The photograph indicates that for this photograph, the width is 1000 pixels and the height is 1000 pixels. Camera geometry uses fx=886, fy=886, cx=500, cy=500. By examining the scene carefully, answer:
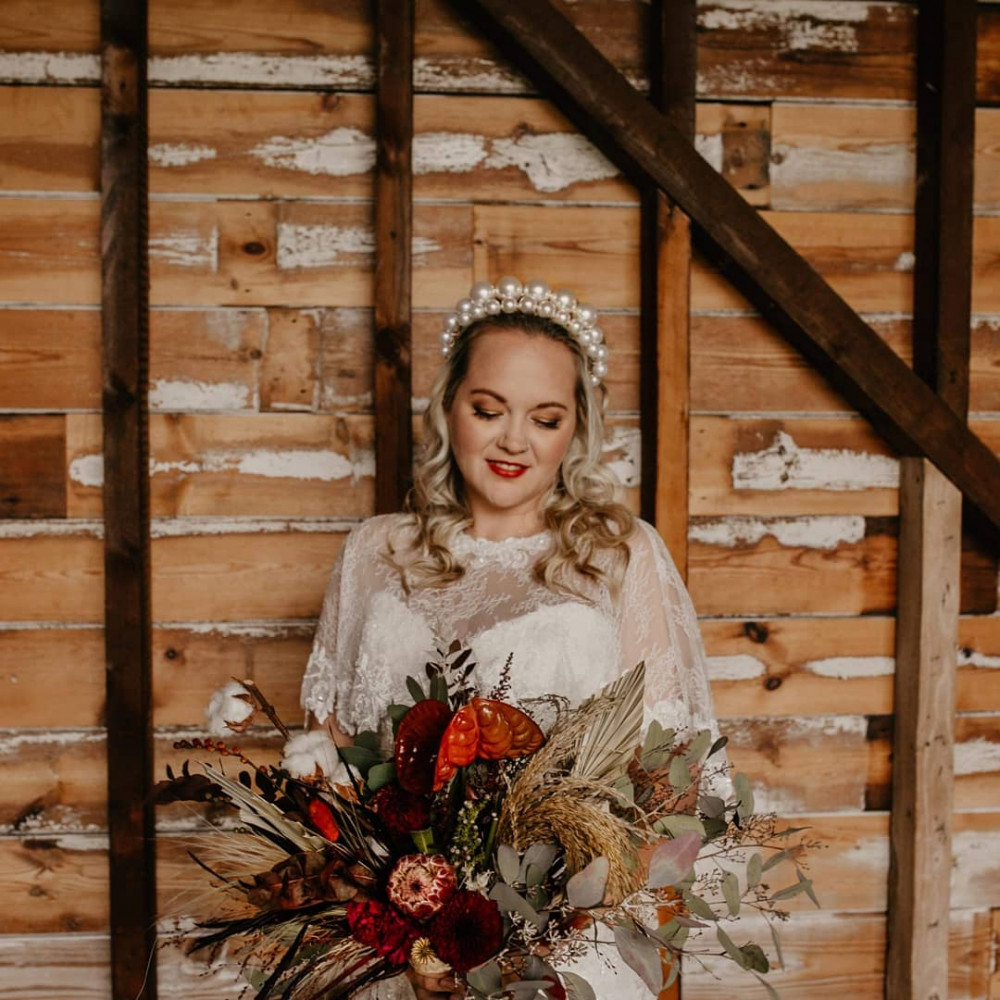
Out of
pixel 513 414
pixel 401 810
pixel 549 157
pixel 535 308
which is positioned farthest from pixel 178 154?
pixel 401 810

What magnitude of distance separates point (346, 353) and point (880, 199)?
1.32 meters

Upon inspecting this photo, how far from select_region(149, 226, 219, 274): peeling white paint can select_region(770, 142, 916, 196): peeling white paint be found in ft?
4.32

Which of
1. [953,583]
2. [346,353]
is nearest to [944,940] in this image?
[953,583]

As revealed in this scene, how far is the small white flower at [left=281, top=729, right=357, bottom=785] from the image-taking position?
1172 mm

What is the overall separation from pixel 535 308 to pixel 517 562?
1.55 feet

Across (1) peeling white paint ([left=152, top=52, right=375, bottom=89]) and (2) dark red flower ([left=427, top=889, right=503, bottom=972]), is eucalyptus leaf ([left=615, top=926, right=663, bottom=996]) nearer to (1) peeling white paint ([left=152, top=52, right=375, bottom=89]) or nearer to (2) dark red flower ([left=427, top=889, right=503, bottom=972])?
(2) dark red flower ([left=427, top=889, right=503, bottom=972])

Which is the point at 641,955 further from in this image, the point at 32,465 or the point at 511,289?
the point at 32,465

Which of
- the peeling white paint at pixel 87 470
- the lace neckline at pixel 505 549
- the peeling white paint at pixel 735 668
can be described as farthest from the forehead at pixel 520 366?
the peeling white paint at pixel 87 470

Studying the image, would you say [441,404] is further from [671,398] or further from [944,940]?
[944,940]

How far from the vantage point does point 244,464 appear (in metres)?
2.04

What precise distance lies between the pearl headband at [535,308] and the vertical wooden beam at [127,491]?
0.78 metres

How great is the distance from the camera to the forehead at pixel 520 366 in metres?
1.57

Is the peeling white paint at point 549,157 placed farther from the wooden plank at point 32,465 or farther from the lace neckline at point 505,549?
the wooden plank at point 32,465

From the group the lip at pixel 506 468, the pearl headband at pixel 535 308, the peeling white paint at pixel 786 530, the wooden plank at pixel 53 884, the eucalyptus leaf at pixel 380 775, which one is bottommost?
the wooden plank at pixel 53 884
